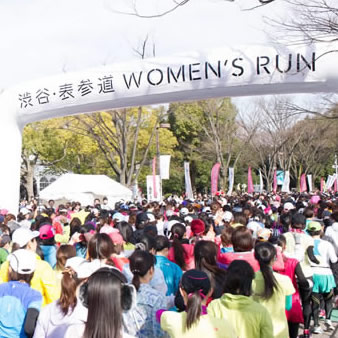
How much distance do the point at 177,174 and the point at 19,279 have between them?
39601 millimetres

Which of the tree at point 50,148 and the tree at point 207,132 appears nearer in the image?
the tree at point 207,132

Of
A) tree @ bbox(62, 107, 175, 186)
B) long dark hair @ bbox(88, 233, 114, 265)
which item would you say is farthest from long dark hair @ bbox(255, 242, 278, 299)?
tree @ bbox(62, 107, 175, 186)

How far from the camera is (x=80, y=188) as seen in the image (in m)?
20.5

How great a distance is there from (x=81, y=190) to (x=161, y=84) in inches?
406

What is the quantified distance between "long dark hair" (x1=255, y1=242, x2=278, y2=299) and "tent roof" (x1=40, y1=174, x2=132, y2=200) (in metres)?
16.5

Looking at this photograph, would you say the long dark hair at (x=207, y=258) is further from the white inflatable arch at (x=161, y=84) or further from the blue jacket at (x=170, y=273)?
the white inflatable arch at (x=161, y=84)

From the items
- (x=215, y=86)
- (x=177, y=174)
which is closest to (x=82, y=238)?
(x=215, y=86)

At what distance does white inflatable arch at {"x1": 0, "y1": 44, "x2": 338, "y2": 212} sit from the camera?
9.96 meters

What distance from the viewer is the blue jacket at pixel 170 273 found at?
4.74 metres

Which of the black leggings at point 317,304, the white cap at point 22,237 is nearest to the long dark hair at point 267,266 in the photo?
the white cap at point 22,237

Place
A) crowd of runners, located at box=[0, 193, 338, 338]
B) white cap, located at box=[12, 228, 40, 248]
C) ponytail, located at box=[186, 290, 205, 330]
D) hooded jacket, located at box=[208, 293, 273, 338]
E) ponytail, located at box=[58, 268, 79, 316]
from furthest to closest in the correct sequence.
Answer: white cap, located at box=[12, 228, 40, 248]
hooded jacket, located at box=[208, 293, 273, 338]
ponytail, located at box=[58, 268, 79, 316]
ponytail, located at box=[186, 290, 205, 330]
crowd of runners, located at box=[0, 193, 338, 338]

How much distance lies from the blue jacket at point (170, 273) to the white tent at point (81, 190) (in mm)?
15883

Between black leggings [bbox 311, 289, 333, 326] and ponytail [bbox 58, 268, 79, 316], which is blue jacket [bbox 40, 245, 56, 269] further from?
black leggings [bbox 311, 289, 333, 326]

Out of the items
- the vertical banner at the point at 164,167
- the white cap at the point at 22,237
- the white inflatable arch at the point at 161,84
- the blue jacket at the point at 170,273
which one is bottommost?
the blue jacket at the point at 170,273
